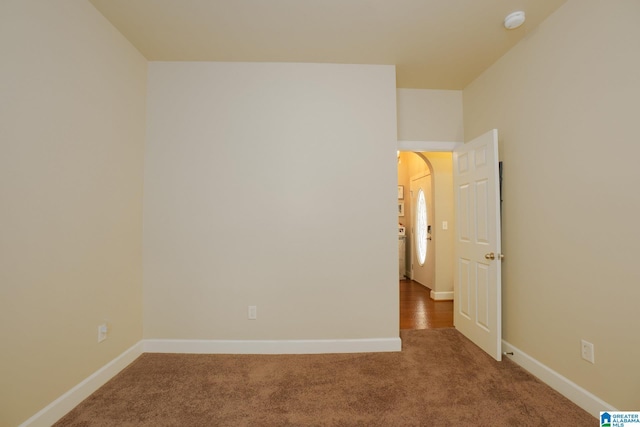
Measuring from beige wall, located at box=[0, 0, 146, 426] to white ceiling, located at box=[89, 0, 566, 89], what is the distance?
0.41 m

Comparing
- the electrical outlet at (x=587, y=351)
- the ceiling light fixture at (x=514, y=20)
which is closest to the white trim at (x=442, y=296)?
the electrical outlet at (x=587, y=351)

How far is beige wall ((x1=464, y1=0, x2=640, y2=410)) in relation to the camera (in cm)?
157

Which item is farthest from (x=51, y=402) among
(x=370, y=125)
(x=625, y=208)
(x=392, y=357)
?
(x=625, y=208)

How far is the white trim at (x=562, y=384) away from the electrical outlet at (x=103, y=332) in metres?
3.38

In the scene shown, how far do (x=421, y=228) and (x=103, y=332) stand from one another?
4.97m

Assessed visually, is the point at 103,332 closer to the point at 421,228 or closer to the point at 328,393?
the point at 328,393

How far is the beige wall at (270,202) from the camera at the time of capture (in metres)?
2.58

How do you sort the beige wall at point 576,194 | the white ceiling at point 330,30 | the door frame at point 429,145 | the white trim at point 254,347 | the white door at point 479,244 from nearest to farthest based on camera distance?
the beige wall at point 576,194 → the white ceiling at point 330,30 → the white door at point 479,244 → the white trim at point 254,347 → the door frame at point 429,145

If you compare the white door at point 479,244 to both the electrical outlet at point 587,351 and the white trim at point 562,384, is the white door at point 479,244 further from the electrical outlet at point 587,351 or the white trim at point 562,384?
the electrical outlet at point 587,351

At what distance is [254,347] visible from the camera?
8.38 ft

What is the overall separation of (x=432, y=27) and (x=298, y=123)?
4.45ft

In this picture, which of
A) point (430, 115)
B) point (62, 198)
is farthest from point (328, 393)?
point (430, 115)

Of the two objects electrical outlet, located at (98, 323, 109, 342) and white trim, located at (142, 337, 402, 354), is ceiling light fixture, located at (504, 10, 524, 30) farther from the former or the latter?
electrical outlet, located at (98, 323, 109, 342)

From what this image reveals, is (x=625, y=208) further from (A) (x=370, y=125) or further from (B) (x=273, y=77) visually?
(B) (x=273, y=77)
